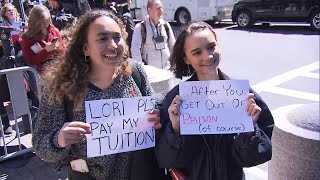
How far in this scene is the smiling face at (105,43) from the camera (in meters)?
1.80

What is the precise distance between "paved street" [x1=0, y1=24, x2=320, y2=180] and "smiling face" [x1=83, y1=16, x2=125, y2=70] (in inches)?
101

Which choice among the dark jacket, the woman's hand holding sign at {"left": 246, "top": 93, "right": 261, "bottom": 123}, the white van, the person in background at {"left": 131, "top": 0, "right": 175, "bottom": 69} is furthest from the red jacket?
the white van

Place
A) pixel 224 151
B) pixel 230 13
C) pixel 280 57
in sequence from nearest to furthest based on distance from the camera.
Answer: pixel 224 151 → pixel 280 57 → pixel 230 13

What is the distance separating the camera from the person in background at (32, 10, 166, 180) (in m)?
1.82

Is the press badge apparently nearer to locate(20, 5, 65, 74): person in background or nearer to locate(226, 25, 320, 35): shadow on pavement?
locate(20, 5, 65, 74): person in background

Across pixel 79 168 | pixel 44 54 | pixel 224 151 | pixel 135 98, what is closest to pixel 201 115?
pixel 224 151

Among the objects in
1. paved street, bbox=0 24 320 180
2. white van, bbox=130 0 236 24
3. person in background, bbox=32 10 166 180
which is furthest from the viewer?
white van, bbox=130 0 236 24

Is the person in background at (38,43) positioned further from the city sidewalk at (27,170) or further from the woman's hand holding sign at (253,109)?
the woman's hand holding sign at (253,109)

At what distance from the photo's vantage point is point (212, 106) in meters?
1.84

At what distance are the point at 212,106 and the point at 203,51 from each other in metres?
0.29

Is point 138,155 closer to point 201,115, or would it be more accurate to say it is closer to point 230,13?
point 201,115

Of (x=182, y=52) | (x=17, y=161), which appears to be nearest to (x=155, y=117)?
(x=182, y=52)

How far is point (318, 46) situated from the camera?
1012 cm

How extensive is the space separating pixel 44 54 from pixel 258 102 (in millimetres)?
3607
